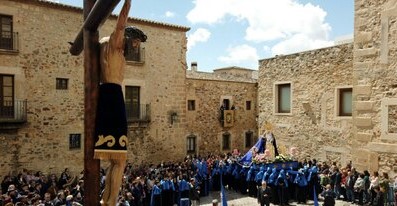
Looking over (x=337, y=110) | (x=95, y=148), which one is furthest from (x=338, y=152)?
(x=95, y=148)

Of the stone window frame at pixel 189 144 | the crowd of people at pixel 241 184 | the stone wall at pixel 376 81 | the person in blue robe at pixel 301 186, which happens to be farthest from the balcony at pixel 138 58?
the stone wall at pixel 376 81

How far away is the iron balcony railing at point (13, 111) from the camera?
48.4 ft

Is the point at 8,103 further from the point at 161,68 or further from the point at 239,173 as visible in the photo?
Answer: the point at 239,173

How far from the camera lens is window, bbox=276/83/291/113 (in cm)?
1992

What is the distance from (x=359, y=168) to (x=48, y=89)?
497 inches

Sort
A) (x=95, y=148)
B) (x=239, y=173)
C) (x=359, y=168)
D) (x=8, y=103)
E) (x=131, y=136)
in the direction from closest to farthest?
(x=95, y=148) → (x=359, y=168) → (x=8, y=103) → (x=239, y=173) → (x=131, y=136)

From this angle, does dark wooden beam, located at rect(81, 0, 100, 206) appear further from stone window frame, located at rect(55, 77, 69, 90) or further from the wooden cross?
stone window frame, located at rect(55, 77, 69, 90)

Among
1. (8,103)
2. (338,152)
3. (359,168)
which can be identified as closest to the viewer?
(359,168)

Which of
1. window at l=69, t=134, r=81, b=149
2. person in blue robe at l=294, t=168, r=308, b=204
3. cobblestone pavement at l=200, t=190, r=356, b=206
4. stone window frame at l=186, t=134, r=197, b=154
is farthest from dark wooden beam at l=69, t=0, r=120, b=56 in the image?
stone window frame at l=186, t=134, r=197, b=154

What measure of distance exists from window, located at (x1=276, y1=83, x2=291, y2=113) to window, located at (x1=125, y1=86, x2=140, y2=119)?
293 inches

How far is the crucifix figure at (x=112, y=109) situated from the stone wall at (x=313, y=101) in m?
15.0

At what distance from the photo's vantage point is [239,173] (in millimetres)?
15906

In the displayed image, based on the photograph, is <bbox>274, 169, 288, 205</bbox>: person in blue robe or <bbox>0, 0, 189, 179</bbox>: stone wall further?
<bbox>0, 0, 189, 179</bbox>: stone wall

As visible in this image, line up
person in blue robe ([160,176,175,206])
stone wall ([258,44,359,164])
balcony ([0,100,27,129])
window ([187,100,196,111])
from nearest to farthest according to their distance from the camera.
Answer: person in blue robe ([160,176,175,206]) → balcony ([0,100,27,129]) → stone wall ([258,44,359,164]) → window ([187,100,196,111])
